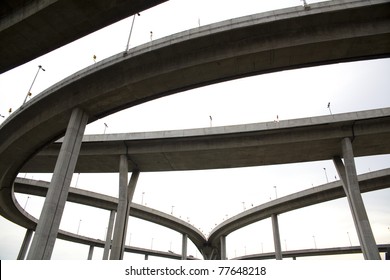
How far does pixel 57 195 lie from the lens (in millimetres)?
18109

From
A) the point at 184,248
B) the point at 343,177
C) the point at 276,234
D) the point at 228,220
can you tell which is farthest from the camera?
the point at 184,248

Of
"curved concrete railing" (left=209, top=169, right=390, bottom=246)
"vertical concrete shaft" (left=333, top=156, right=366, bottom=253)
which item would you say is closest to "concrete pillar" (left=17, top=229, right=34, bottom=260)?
"curved concrete railing" (left=209, top=169, right=390, bottom=246)

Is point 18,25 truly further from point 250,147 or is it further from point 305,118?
point 305,118

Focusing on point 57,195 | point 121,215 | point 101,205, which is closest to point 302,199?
point 121,215

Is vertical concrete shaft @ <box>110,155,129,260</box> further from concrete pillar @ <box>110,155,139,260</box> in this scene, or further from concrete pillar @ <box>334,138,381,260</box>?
concrete pillar @ <box>334,138,381,260</box>

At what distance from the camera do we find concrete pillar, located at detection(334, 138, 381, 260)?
854 inches

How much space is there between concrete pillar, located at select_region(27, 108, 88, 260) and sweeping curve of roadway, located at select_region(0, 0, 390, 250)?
1.56 meters

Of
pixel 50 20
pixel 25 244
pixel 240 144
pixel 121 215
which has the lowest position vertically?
pixel 121 215

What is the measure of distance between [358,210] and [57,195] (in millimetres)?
23776

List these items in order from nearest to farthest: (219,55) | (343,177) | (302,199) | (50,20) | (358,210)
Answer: (50,20) → (219,55) → (358,210) → (343,177) → (302,199)

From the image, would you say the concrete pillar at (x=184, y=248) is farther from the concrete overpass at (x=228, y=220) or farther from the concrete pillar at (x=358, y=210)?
the concrete pillar at (x=358, y=210)

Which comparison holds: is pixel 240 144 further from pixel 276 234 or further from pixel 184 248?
pixel 184 248

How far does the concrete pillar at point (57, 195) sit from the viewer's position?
16641mm

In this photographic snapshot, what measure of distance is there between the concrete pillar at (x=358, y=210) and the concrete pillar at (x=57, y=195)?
2290 centimetres
